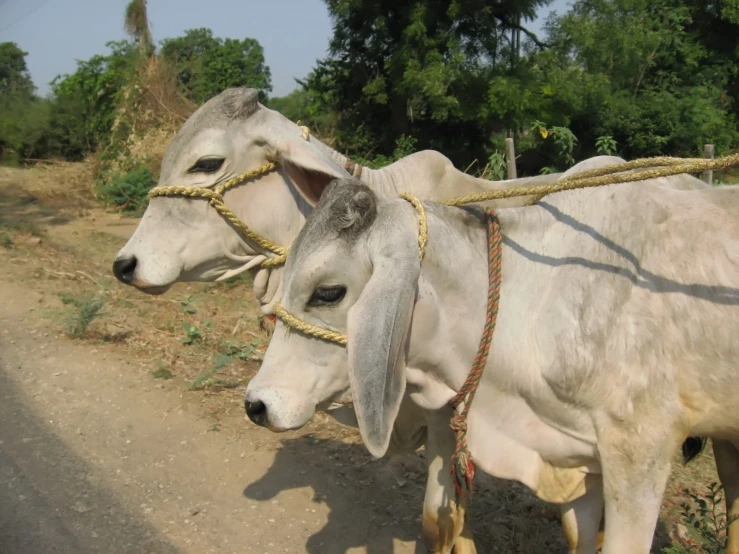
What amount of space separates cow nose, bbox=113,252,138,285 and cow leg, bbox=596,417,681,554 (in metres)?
1.84

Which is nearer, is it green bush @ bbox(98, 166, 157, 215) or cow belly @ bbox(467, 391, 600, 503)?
cow belly @ bbox(467, 391, 600, 503)

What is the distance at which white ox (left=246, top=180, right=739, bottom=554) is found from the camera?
6.56ft

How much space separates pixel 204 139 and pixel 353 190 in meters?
1.15

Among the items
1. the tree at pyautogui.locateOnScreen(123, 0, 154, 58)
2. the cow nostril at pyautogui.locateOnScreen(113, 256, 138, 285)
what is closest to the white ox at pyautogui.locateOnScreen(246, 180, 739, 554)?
the cow nostril at pyautogui.locateOnScreen(113, 256, 138, 285)

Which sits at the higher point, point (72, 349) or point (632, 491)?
point (632, 491)

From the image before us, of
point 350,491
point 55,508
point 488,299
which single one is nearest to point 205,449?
point 55,508

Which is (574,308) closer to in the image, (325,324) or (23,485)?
(325,324)

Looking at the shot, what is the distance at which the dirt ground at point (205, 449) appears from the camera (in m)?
3.48

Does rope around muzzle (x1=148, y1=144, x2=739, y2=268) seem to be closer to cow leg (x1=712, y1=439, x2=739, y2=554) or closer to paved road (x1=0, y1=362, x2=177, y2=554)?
cow leg (x1=712, y1=439, x2=739, y2=554)

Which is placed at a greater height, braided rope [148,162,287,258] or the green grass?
braided rope [148,162,287,258]

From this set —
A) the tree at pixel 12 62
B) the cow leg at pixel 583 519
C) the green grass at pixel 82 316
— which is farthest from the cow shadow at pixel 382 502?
the tree at pixel 12 62

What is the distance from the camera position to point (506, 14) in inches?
620

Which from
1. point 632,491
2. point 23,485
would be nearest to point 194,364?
point 23,485

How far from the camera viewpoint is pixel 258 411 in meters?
2.04
